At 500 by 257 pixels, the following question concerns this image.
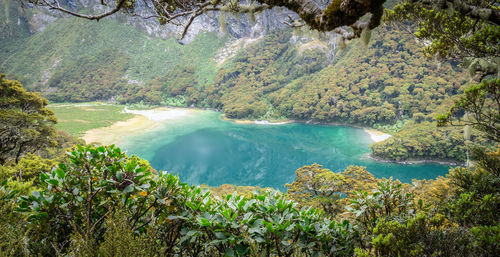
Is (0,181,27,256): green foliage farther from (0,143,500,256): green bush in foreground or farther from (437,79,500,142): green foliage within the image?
(437,79,500,142): green foliage

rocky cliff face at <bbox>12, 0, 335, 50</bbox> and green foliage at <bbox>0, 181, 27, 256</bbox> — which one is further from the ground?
rocky cliff face at <bbox>12, 0, 335, 50</bbox>

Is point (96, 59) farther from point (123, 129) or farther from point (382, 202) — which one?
point (382, 202)

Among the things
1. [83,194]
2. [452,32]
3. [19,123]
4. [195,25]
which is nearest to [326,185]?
[452,32]

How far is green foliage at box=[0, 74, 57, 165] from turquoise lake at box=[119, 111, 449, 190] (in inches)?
332

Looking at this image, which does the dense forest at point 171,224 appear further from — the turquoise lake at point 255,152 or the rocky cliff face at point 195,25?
the rocky cliff face at point 195,25

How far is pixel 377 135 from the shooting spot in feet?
106

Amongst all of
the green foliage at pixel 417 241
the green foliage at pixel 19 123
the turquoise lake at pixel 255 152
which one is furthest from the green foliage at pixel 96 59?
the green foliage at pixel 417 241

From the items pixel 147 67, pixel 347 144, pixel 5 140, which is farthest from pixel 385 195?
pixel 147 67

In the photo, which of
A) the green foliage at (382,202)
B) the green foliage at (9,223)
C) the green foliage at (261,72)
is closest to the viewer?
the green foliage at (9,223)

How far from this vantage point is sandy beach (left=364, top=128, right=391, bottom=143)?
30.3m

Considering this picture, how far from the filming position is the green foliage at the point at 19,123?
7.85 meters

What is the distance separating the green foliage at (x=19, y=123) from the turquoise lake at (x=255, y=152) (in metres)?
8.43

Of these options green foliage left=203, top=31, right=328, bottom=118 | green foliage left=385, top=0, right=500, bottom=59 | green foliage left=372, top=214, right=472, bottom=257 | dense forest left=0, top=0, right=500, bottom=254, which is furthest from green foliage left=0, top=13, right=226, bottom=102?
green foliage left=372, top=214, right=472, bottom=257

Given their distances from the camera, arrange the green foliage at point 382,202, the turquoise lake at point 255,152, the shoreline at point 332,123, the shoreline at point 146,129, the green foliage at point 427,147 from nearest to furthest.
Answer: the green foliage at point 382,202, the turquoise lake at point 255,152, the green foliage at point 427,147, the shoreline at point 146,129, the shoreline at point 332,123
